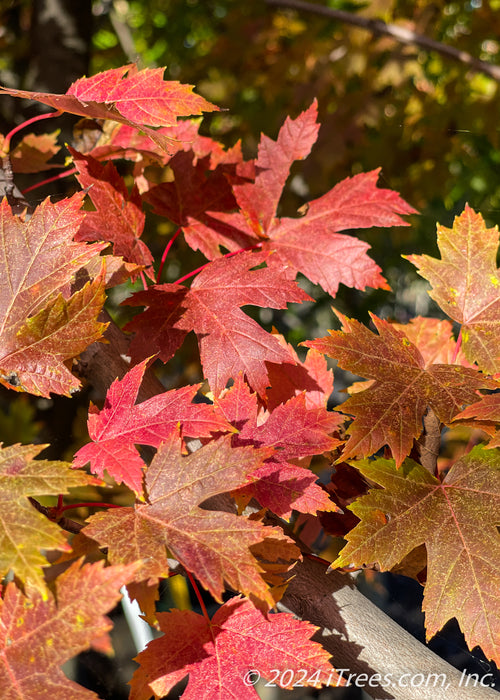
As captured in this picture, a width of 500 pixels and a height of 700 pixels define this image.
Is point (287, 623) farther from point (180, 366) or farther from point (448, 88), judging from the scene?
point (448, 88)

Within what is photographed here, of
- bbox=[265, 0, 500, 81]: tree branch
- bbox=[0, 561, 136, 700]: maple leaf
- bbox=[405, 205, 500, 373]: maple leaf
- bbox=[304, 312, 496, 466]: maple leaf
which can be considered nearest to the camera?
bbox=[0, 561, 136, 700]: maple leaf

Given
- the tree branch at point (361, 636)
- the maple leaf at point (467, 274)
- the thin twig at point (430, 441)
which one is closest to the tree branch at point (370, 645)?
the tree branch at point (361, 636)

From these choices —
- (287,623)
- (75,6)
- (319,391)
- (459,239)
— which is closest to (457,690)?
(287,623)

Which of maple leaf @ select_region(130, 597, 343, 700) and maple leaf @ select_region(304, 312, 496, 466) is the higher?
maple leaf @ select_region(304, 312, 496, 466)

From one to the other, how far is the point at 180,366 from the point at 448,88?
1.38 m

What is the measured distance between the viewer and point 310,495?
45cm

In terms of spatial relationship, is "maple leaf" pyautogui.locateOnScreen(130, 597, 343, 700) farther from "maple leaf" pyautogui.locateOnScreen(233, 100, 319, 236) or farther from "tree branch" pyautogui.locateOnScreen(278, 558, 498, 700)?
"maple leaf" pyautogui.locateOnScreen(233, 100, 319, 236)

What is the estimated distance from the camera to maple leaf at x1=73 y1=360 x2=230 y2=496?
0.41 metres

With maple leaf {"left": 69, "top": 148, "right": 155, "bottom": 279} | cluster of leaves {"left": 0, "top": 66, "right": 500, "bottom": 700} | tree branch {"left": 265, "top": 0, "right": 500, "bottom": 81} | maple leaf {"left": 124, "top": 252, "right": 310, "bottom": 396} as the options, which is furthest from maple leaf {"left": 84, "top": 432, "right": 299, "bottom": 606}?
tree branch {"left": 265, "top": 0, "right": 500, "bottom": 81}

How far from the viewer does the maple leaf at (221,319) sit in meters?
0.51

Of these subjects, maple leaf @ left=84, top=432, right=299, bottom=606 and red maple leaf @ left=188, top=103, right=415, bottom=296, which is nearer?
maple leaf @ left=84, top=432, right=299, bottom=606

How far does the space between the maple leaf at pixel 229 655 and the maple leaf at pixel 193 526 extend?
0.05 metres

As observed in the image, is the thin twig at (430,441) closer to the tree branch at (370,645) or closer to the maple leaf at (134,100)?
the tree branch at (370,645)

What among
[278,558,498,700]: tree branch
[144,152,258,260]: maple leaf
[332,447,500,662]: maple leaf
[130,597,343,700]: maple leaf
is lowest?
[278,558,498,700]: tree branch
